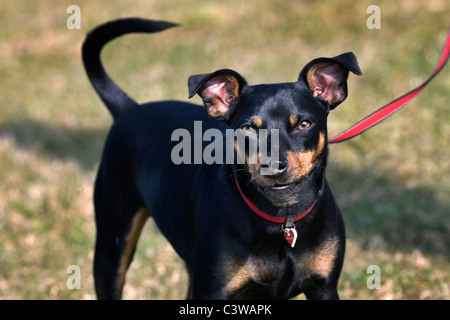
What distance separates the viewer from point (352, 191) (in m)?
7.19

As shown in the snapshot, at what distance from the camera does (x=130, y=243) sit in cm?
453

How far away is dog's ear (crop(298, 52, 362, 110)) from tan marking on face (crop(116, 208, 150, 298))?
1.58 m

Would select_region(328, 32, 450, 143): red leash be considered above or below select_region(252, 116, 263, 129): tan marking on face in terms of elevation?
below

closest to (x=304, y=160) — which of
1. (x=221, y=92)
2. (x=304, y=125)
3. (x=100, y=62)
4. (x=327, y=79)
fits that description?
(x=304, y=125)

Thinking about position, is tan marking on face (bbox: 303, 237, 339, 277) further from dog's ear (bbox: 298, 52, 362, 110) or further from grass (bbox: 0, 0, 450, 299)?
grass (bbox: 0, 0, 450, 299)

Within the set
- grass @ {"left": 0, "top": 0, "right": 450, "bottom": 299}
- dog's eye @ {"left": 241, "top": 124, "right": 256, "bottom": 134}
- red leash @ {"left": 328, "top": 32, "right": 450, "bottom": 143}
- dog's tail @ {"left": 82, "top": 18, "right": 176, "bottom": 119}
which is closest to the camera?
dog's eye @ {"left": 241, "top": 124, "right": 256, "bottom": 134}

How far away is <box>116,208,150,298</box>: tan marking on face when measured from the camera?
4.52m

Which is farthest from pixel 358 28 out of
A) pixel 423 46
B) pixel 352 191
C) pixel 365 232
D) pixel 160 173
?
pixel 160 173

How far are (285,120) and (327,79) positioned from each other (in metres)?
0.43

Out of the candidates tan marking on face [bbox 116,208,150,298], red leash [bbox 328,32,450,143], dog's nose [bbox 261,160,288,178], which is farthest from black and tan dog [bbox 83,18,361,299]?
tan marking on face [bbox 116,208,150,298]

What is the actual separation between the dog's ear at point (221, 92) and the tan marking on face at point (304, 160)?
0.54m

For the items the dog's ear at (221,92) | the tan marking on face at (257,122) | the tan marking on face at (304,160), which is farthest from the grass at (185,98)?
the tan marking on face at (257,122)

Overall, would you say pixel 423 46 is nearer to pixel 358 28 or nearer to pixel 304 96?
pixel 358 28

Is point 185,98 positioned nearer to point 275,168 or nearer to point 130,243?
point 130,243
